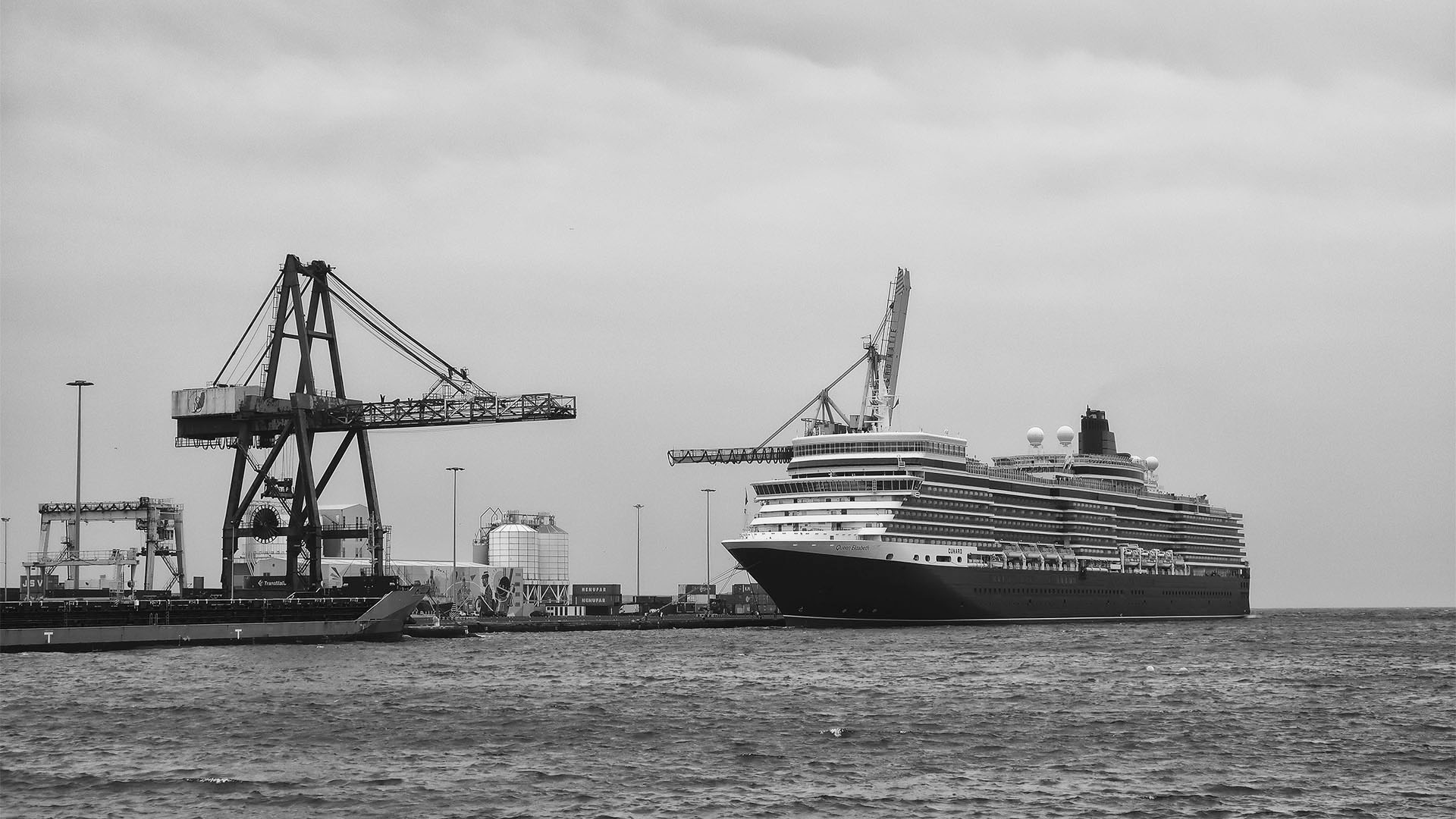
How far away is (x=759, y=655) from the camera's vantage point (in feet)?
211

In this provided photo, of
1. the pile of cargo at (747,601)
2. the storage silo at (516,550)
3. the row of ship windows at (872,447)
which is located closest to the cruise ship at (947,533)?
the row of ship windows at (872,447)

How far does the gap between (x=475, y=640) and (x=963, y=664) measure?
32688 mm

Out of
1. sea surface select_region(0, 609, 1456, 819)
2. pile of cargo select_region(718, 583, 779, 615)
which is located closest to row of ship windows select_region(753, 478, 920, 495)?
sea surface select_region(0, 609, 1456, 819)

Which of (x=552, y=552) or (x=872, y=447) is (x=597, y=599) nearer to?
(x=552, y=552)

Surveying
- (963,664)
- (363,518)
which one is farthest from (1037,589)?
(363,518)

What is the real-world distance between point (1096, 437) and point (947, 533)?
108ft

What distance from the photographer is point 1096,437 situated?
4680 inches

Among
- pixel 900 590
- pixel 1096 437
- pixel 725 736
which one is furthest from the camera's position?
pixel 1096 437

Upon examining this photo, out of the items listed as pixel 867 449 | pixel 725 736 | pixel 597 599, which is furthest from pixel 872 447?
pixel 725 736

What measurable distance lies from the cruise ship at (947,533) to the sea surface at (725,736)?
23397mm

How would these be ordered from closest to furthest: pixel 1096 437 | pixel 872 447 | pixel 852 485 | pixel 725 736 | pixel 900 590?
pixel 725 736 < pixel 900 590 < pixel 852 485 < pixel 872 447 < pixel 1096 437

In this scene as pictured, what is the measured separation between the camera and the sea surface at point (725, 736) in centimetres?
2719

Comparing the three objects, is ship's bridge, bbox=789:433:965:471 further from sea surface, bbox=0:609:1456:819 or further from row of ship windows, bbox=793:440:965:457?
sea surface, bbox=0:609:1456:819

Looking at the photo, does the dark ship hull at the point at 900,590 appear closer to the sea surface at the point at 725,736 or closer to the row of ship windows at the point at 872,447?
the row of ship windows at the point at 872,447
